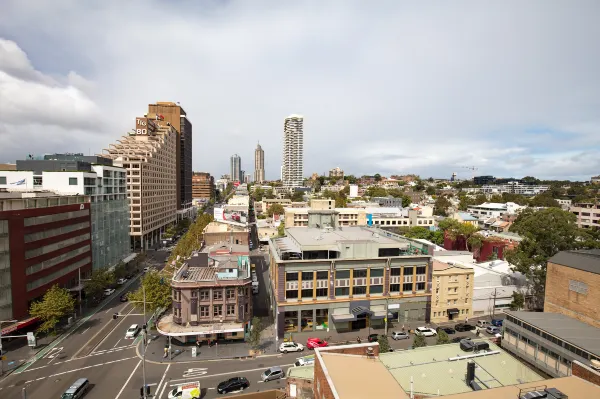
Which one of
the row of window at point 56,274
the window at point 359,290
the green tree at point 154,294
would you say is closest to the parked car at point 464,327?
the window at point 359,290

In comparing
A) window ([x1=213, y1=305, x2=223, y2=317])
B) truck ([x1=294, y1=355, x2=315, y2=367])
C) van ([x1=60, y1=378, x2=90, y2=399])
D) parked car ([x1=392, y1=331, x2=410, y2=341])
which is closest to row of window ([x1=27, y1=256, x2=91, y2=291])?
van ([x1=60, y1=378, x2=90, y2=399])

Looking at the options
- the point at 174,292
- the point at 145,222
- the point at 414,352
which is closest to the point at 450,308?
the point at 414,352

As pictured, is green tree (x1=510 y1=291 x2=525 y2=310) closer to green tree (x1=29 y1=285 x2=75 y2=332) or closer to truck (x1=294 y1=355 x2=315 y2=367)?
truck (x1=294 y1=355 x2=315 y2=367)

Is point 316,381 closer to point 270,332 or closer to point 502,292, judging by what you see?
point 270,332

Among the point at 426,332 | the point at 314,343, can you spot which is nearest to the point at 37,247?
the point at 314,343

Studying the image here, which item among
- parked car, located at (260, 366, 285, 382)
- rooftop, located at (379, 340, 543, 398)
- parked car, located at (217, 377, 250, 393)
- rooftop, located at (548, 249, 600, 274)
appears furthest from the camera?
rooftop, located at (548, 249, 600, 274)

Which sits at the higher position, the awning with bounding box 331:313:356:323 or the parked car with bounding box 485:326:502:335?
the awning with bounding box 331:313:356:323

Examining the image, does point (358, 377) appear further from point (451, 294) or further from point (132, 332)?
point (451, 294)

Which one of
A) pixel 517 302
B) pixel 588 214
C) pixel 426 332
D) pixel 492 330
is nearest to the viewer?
pixel 426 332
